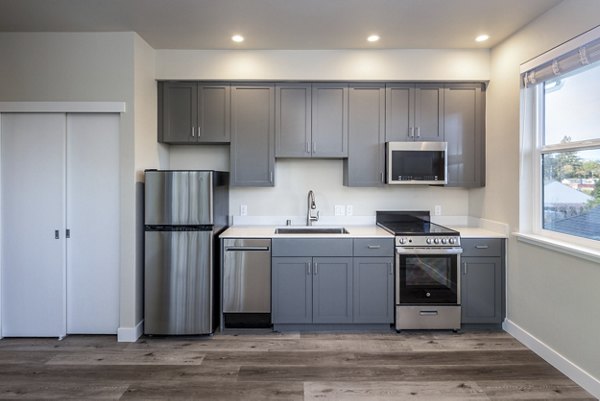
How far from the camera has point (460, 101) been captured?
351 centimetres

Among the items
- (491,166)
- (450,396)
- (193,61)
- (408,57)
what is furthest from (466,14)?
(450,396)

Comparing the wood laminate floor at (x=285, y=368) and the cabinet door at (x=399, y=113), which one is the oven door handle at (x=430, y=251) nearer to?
the wood laminate floor at (x=285, y=368)

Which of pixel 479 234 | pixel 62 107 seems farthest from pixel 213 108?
pixel 479 234

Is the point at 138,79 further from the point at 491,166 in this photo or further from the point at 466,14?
the point at 491,166

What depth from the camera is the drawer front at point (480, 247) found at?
3.17 metres

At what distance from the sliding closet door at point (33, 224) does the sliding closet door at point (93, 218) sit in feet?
0.24

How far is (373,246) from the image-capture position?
316cm

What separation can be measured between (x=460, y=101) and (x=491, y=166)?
0.71 meters

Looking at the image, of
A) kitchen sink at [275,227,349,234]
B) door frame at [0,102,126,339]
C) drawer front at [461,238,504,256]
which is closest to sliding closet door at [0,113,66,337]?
door frame at [0,102,126,339]

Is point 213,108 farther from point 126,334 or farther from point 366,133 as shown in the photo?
point 126,334

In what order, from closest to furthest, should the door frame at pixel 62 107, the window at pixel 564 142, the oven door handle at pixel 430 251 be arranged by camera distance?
the window at pixel 564 142, the door frame at pixel 62 107, the oven door handle at pixel 430 251

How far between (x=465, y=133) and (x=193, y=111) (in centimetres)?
270

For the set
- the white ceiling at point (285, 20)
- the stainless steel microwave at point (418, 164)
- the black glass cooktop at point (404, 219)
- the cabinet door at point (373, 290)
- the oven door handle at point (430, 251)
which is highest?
the white ceiling at point (285, 20)

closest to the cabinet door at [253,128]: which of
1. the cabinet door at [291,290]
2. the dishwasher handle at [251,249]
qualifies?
the dishwasher handle at [251,249]
